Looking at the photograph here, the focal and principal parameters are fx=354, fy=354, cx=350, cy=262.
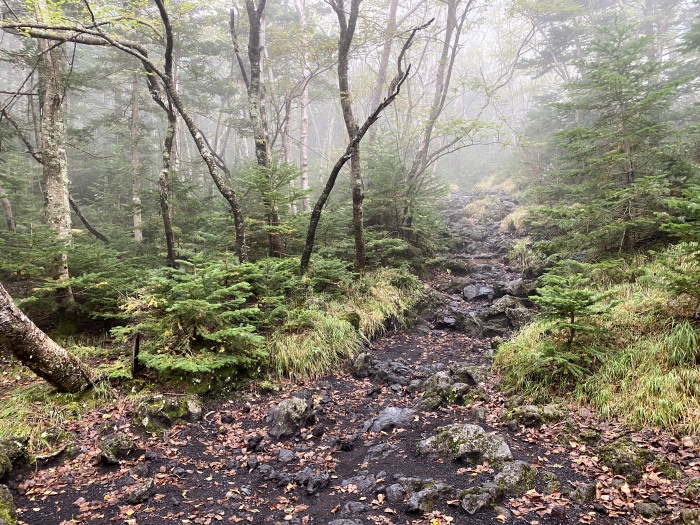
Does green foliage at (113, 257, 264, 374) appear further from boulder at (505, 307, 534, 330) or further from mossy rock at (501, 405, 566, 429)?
boulder at (505, 307, 534, 330)

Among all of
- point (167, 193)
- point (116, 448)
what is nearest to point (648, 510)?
point (116, 448)

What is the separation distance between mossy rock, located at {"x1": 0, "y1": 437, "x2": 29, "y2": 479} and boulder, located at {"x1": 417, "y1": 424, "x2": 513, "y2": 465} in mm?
4855

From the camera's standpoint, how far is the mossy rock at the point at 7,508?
3.38 metres

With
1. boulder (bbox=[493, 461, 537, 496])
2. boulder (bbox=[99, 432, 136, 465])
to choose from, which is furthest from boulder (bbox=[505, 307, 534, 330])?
boulder (bbox=[99, 432, 136, 465])

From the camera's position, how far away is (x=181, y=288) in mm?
5773

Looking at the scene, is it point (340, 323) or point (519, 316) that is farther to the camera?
point (519, 316)

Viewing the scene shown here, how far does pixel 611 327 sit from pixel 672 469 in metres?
2.69

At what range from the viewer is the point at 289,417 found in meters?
5.53

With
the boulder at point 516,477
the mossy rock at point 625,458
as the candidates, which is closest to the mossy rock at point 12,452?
the boulder at point 516,477

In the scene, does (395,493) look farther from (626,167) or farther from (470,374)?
(626,167)

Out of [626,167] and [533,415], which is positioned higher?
[626,167]

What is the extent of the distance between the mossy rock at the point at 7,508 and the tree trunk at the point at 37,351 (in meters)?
1.62

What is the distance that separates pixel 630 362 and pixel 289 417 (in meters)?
5.11

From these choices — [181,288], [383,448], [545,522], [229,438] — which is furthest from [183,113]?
[545,522]
